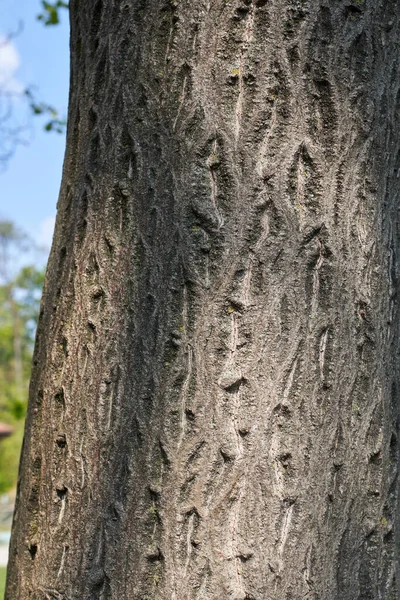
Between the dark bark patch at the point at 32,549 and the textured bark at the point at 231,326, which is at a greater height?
the textured bark at the point at 231,326

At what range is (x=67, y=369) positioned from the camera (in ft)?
5.63

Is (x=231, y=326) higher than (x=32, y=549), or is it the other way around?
(x=231, y=326)

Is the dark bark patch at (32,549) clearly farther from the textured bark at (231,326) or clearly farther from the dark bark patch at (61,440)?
the dark bark patch at (61,440)

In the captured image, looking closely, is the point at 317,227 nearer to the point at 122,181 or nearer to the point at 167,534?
the point at 122,181

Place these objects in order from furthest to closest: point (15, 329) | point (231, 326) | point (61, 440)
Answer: point (15, 329) < point (61, 440) < point (231, 326)

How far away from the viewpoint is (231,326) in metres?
1.58

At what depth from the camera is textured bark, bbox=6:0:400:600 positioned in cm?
154

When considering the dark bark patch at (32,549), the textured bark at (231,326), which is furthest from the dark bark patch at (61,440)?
the dark bark patch at (32,549)

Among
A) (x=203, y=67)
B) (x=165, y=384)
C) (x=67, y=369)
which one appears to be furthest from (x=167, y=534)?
(x=203, y=67)

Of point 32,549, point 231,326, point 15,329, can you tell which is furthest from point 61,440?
point 15,329

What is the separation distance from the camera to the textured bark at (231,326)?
5.05ft

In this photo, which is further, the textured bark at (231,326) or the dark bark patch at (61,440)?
the dark bark patch at (61,440)

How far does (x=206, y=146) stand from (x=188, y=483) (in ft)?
2.64

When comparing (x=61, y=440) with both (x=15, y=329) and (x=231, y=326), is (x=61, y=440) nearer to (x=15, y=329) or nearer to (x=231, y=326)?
(x=231, y=326)
